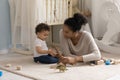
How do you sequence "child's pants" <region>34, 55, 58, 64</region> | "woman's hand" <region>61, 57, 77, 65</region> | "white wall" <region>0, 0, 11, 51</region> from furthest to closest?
"white wall" <region>0, 0, 11, 51</region>
"child's pants" <region>34, 55, 58, 64</region>
"woman's hand" <region>61, 57, 77, 65</region>

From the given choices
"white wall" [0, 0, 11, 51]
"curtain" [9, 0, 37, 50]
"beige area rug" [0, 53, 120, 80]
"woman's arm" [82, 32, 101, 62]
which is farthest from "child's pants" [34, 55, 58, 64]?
"white wall" [0, 0, 11, 51]

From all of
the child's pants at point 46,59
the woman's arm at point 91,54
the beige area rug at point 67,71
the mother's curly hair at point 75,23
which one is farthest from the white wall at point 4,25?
the woman's arm at point 91,54

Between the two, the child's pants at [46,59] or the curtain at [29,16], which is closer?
the child's pants at [46,59]

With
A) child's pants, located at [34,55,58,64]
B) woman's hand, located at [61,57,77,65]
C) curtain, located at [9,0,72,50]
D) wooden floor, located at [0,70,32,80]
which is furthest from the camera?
curtain, located at [9,0,72,50]

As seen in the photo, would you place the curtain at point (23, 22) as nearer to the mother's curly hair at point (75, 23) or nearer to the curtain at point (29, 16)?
the curtain at point (29, 16)

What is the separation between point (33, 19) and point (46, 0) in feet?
0.87

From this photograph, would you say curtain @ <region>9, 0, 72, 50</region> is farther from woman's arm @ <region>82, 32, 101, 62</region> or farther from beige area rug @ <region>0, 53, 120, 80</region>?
woman's arm @ <region>82, 32, 101, 62</region>

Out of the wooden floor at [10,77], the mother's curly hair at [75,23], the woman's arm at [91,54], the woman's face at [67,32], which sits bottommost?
the wooden floor at [10,77]

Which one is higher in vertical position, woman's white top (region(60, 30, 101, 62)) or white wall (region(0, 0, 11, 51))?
white wall (region(0, 0, 11, 51))

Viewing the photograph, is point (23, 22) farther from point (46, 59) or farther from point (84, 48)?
point (84, 48)

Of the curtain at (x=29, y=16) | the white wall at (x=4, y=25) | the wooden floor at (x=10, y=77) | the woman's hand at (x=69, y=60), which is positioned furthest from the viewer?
the white wall at (x=4, y=25)

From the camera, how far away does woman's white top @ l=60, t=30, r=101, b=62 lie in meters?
1.93

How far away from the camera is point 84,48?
2.00 meters

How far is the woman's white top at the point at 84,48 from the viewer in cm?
193
